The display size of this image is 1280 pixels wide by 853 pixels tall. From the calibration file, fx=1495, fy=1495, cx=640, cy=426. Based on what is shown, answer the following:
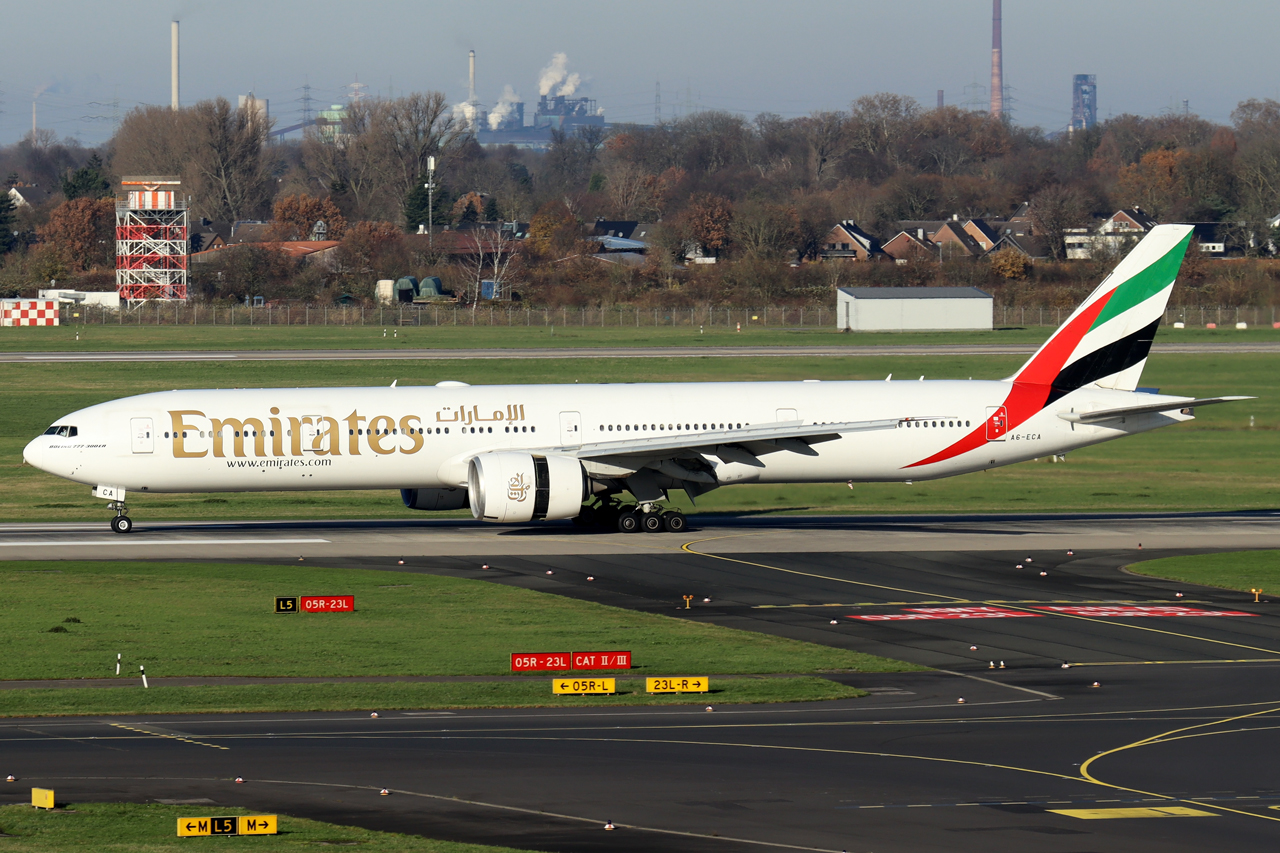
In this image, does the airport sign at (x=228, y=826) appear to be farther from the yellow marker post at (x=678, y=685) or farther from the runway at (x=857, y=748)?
the yellow marker post at (x=678, y=685)

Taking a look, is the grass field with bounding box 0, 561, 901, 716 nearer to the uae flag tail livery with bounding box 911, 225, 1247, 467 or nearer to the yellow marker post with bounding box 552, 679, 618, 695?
the yellow marker post with bounding box 552, 679, 618, 695

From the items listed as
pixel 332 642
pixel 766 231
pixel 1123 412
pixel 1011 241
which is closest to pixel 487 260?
pixel 766 231

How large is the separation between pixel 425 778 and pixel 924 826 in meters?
6.71

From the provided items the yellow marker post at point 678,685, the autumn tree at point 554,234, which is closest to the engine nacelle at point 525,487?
the yellow marker post at point 678,685

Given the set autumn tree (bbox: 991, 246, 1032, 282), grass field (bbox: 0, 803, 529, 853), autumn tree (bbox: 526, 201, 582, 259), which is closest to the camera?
grass field (bbox: 0, 803, 529, 853)

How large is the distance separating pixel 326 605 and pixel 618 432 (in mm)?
14457

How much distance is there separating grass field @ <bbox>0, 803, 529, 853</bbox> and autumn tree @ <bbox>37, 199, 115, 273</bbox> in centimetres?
18284

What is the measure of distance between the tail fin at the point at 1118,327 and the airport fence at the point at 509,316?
275 ft

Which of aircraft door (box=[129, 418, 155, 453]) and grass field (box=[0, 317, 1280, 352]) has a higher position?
grass field (box=[0, 317, 1280, 352])

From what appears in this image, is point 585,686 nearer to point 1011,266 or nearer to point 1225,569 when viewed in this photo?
point 1225,569

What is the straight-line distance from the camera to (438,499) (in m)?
47.3

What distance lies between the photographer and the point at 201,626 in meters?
32.2

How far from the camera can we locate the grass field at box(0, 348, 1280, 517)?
5441cm

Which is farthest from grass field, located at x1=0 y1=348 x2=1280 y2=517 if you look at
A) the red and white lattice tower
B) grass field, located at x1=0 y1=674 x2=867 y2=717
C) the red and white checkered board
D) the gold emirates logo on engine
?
the red and white lattice tower
